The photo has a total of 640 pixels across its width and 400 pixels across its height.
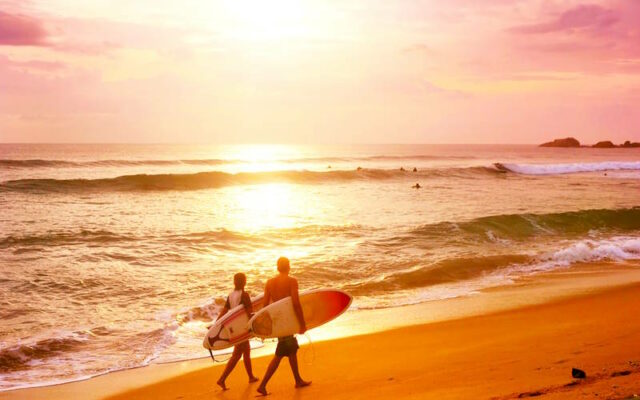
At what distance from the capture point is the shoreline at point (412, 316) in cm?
912

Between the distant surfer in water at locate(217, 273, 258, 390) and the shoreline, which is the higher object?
the distant surfer in water at locate(217, 273, 258, 390)

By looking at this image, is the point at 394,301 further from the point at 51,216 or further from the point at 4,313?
the point at 51,216

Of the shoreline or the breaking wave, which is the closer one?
the shoreline

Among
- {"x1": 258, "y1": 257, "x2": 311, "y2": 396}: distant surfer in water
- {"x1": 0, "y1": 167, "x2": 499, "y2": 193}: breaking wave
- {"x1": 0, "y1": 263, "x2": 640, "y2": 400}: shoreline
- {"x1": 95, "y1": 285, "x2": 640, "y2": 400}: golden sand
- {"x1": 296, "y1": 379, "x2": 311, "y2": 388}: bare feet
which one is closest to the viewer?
{"x1": 95, "y1": 285, "x2": 640, "y2": 400}: golden sand

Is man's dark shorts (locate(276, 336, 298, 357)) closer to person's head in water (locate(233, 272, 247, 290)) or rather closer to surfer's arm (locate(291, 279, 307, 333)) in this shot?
surfer's arm (locate(291, 279, 307, 333))

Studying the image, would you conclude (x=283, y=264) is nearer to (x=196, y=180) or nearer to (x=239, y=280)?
(x=239, y=280)

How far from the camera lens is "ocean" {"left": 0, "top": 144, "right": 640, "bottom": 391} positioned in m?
11.6

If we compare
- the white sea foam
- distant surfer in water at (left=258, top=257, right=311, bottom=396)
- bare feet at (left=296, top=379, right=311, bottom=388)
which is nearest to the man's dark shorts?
distant surfer in water at (left=258, top=257, right=311, bottom=396)

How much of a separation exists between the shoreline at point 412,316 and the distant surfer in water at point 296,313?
36cm

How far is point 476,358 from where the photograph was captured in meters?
9.21

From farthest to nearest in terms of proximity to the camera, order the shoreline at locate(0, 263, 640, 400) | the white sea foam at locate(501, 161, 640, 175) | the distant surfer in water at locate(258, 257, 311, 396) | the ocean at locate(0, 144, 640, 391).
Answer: the white sea foam at locate(501, 161, 640, 175) < the ocean at locate(0, 144, 640, 391) < the shoreline at locate(0, 263, 640, 400) < the distant surfer in water at locate(258, 257, 311, 396)

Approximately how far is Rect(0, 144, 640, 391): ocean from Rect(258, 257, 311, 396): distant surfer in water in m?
2.61

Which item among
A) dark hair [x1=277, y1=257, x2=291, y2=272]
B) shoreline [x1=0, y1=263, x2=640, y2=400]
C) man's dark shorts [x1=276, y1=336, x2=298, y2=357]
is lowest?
shoreline [x1=0, y1=263, x2=640, y2=400]

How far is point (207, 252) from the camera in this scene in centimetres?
1978
